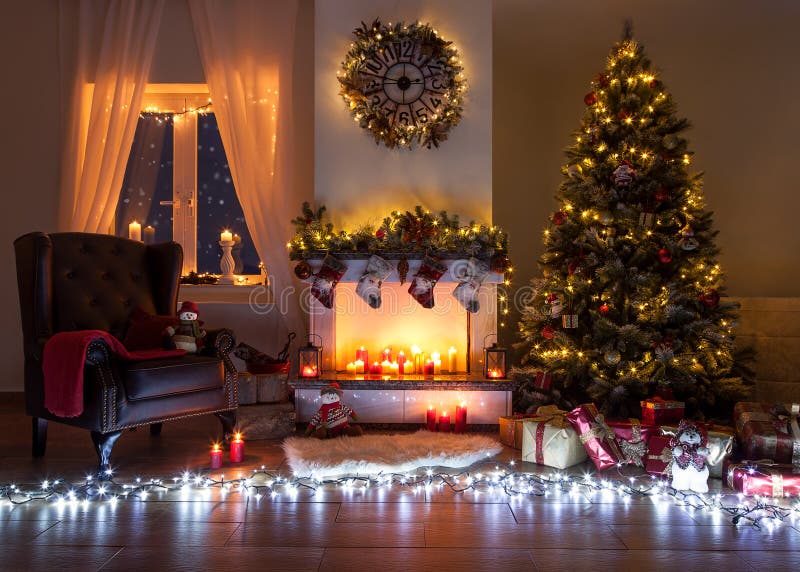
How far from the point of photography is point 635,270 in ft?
12.7

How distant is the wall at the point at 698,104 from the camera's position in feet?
16.1

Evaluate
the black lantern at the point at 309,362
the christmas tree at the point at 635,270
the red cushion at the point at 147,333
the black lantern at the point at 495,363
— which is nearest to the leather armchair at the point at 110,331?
the red cushion at the point at 147,333

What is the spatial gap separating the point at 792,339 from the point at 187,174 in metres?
4.58

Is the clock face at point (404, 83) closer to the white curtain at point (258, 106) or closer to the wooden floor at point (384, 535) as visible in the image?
the white curtain at point (258, 106)

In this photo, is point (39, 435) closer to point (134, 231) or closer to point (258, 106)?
point (134, 231)

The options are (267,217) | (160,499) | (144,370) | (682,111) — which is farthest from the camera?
(682,111)

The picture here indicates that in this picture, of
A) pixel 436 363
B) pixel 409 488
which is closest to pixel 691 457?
pixel 409 488

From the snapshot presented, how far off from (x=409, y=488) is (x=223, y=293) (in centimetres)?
269

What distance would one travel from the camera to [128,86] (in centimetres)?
480

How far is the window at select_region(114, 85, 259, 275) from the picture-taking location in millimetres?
5129

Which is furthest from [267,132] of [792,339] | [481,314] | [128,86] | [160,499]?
[792,339]

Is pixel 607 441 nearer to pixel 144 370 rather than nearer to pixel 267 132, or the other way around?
pixel 144 370

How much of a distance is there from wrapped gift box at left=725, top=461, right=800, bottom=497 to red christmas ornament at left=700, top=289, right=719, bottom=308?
121 centimetres

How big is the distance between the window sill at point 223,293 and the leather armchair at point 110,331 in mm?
983
